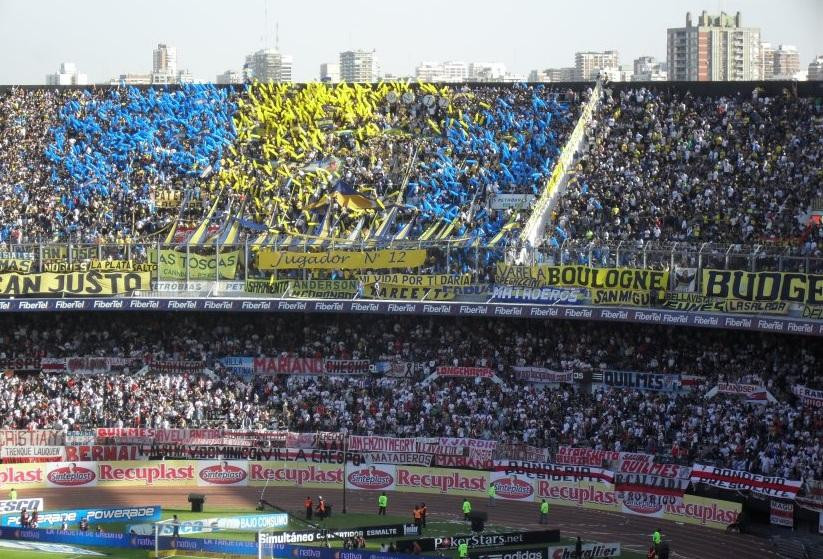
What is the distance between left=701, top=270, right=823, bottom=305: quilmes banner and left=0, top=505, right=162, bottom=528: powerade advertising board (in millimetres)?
21749

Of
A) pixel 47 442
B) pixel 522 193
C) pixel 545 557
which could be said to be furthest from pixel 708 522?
pixel 47 442

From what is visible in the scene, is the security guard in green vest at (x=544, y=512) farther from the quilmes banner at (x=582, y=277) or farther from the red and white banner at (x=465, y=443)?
the quilmes banner at (x=582, y=277)

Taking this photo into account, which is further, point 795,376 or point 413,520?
point 795,376

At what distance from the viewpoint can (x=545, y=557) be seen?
37.1 metres

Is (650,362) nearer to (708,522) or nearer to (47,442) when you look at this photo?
(708,522)

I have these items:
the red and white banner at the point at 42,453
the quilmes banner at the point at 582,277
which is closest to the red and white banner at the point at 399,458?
the quilmes banner at the point at 582,277

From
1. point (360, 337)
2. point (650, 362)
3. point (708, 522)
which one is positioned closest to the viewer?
point (708, 522)

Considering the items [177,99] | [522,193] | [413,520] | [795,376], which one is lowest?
[413,520]

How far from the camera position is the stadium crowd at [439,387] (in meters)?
46.8

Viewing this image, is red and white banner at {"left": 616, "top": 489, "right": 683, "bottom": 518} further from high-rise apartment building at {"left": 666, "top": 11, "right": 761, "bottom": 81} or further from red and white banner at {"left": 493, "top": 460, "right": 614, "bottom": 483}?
high-rise apartment building at {"left": 666, "top": 11, "right": 761, "bottom": 81}

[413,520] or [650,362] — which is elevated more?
[650,362]

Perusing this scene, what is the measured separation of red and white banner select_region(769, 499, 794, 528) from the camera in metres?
41.2

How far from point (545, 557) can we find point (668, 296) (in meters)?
15.4

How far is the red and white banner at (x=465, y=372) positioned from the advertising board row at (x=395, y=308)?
7.51 feet
